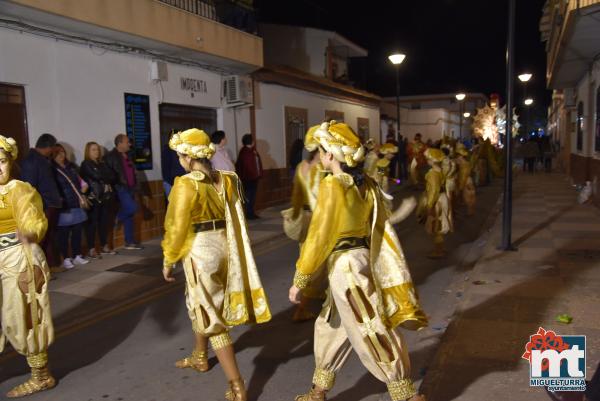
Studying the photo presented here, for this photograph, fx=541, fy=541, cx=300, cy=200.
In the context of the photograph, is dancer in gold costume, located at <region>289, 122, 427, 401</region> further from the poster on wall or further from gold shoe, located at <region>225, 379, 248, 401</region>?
the poster on wall

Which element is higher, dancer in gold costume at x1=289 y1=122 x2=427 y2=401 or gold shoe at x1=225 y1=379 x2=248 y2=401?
dancer in gold costume at x1=289 y1=122 x2=427 y2=401

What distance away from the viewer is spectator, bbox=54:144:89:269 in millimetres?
7711

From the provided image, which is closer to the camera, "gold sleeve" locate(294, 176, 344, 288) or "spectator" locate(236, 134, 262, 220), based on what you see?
"gold sleeve" locate(294, 176, 344, 288)

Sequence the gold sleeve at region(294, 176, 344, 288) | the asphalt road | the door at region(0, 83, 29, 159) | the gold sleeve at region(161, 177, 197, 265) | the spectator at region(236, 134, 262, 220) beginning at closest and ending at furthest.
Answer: the gold sleeve at region(294, 176, 344, 288) < the gold sleeve at region(161, 177, 197, 265) < the asphalt road < the door at region(0, 83, 29, 159) < the spectator at region(236, 134, 262, 220)

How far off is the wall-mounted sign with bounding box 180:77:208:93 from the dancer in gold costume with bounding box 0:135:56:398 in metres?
7.61

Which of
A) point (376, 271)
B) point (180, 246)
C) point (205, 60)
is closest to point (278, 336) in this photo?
point (180, 246)

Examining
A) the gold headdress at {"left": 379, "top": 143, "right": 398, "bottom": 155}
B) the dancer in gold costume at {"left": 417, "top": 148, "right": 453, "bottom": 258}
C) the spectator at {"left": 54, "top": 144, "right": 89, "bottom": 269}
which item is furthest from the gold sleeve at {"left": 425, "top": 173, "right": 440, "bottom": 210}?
the spectator at {"left": 54, "top": 144, "right": 89, "bottom": 269}

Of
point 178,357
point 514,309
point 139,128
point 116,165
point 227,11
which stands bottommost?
point 178,357

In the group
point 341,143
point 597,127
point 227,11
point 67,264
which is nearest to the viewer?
point 341,143

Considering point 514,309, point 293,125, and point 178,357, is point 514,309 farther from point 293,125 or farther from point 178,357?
point 293,125

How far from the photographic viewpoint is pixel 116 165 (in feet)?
28.7

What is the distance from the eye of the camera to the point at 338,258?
3180mm

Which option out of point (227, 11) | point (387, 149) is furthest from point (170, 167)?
point (227, 11)

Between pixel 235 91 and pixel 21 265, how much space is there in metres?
9.16
